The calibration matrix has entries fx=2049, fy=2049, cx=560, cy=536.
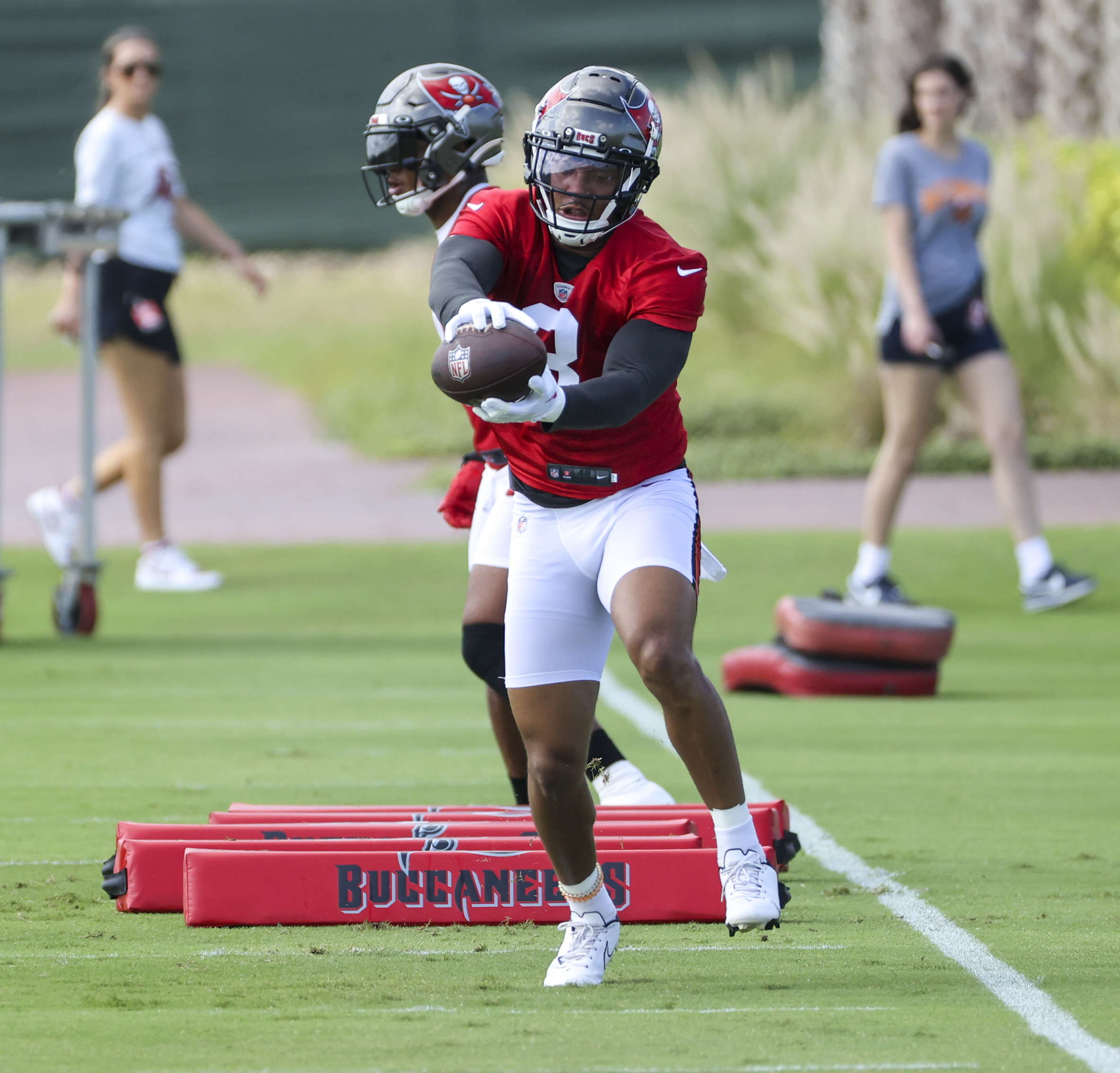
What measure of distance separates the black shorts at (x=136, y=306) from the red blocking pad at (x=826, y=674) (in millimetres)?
3581

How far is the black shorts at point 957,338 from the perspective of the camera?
10008 millimetres

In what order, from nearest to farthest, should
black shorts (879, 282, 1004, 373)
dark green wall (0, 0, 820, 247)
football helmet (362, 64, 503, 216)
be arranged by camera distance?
football helmet (362, 64, 503, 216)
black shorts (879, 282, 1004, 373)
dark green wall (0, 0, 820, 247)

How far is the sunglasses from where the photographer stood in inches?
409

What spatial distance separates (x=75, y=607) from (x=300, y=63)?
65.0ft

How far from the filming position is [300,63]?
28453 millimetres

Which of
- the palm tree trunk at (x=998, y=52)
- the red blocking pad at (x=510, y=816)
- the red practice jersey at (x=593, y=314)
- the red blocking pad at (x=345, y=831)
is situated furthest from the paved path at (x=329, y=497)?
the red practice jersey at (x=593, y=314)

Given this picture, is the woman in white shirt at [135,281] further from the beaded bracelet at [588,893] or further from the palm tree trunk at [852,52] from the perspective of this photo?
the palm tree trunk at [852,52]

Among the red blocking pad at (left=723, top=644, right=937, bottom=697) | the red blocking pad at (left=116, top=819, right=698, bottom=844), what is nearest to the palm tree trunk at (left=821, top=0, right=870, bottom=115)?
the red blocking pad at (left=723, top=644, right=937, bottom=697)

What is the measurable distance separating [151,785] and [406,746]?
113 cm

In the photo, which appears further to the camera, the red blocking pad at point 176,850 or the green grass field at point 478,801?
the red blocking pad at point 176,850

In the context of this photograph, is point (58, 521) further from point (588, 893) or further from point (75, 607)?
point (588, 893)

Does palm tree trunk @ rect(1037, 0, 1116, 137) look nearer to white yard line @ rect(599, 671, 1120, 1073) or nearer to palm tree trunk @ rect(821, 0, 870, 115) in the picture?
palm tree trunk @ rect(821, 0, 870, 115)

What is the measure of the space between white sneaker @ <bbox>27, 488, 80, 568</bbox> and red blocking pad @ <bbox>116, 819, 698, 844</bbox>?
18.2 ft

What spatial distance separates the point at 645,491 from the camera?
174 inches
